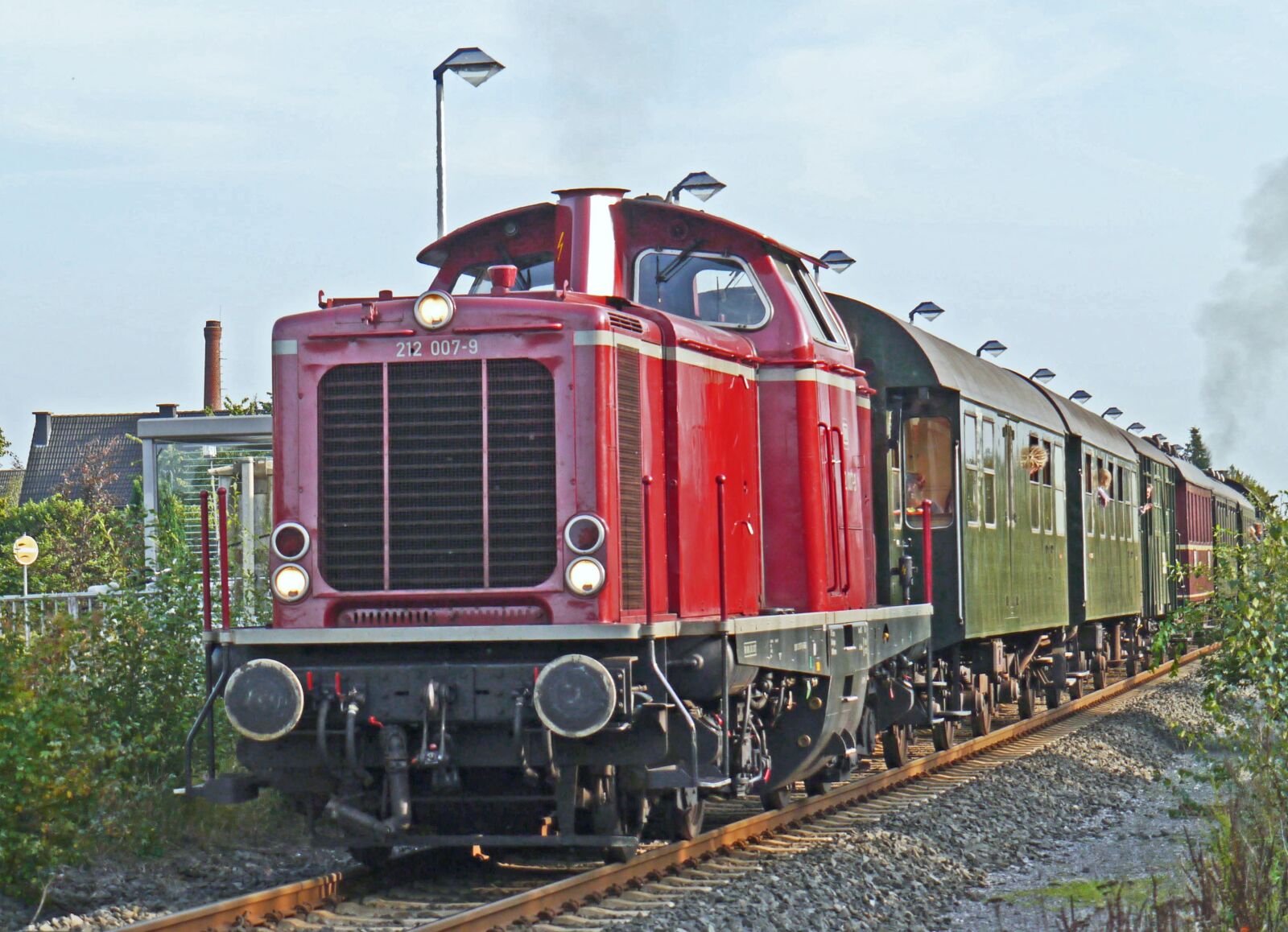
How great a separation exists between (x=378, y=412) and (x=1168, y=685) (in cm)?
1789

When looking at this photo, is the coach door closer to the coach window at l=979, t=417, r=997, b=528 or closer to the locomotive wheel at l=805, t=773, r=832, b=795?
the coach window at l=979, t=417, r=997, b=528

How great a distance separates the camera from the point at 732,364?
902 centimetres

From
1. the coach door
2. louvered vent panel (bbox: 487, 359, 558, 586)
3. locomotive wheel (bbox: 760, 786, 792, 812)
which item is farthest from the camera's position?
the coach door

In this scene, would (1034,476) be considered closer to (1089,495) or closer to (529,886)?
(1089,495)

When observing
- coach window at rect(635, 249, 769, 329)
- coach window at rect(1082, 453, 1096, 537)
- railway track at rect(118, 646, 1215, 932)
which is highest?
coach window at rect(635, 249, 769, 329)

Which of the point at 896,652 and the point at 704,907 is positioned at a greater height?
the point at 896,652

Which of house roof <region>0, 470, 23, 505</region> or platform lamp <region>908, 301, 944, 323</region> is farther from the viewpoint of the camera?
house roof <region>0, 470, 23, 505</region>

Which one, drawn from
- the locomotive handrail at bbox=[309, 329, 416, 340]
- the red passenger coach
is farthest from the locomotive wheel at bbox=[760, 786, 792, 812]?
the locomotive handrail at bbox=[309, 329, 416, 340]

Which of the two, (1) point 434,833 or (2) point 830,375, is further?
(2) point 830,375

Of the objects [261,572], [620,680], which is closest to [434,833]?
[620,680]

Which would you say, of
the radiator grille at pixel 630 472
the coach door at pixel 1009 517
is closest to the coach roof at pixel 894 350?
the coach door at pixel 1009 517

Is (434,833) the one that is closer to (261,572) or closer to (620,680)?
(620,680)

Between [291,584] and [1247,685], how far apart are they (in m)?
6.40

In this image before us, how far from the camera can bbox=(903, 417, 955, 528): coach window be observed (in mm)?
13102
